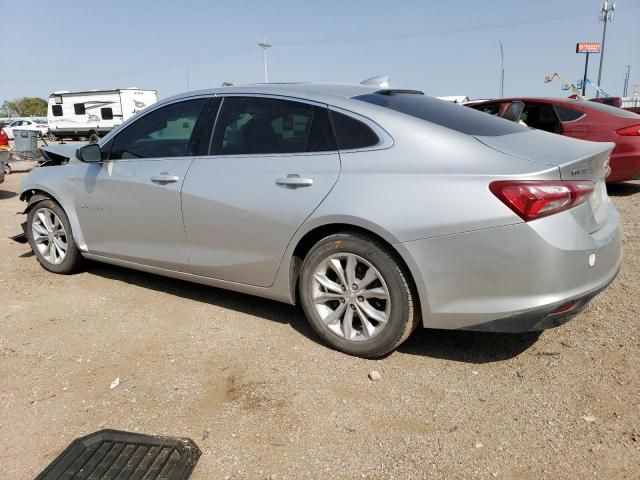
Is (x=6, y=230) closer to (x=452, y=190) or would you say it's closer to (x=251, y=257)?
(x=251, y=257)

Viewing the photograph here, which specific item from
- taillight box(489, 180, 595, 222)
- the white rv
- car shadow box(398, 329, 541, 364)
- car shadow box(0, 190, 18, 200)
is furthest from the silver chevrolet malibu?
the white rv

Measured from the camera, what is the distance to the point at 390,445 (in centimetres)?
233

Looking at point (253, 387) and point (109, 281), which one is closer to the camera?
point (253, 387)

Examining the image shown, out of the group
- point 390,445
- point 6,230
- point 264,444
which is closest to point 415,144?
point 390,445

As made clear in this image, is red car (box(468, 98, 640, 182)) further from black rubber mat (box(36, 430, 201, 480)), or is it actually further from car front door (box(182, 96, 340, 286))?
black rubber mat (box(36, 430, 201, 480))

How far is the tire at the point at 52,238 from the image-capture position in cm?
452

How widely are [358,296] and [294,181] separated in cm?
80

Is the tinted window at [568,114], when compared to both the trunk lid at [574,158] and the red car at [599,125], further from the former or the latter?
the trunk lid at [574,158]

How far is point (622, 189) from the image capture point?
812 centimetres

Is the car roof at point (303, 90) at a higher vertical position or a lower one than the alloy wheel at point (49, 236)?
higher

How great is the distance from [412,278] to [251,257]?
1120 millimetres

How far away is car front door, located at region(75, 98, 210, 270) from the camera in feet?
12.2

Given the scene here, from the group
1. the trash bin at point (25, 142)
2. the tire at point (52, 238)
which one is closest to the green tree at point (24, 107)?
the trash bin at point (25, 142)

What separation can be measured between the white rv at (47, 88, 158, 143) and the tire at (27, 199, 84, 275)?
2771 centimetres
